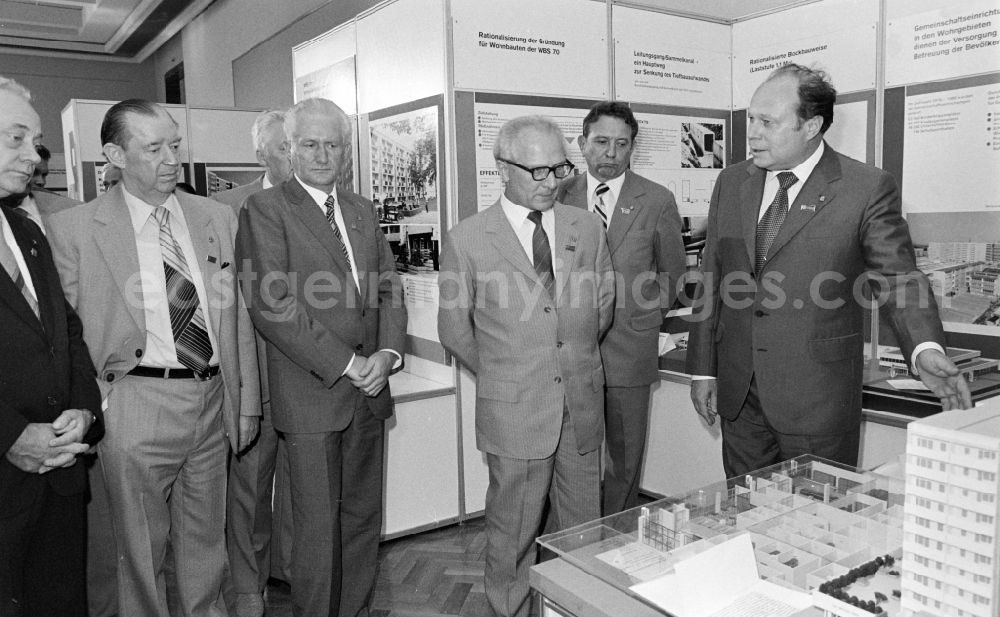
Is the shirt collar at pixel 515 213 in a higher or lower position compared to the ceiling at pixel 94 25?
lower

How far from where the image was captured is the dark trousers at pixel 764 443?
2283 mm

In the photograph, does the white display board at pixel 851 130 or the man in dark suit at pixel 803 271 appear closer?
the man in dark suit at pixel 803 271

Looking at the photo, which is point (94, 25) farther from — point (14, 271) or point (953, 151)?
point (953, 151)

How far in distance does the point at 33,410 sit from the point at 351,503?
1.03 metres

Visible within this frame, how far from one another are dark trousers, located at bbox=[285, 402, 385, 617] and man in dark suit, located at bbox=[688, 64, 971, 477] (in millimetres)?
1255

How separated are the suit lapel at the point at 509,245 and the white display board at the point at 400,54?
133cm

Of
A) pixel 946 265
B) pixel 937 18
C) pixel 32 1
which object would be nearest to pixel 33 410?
pixel 946 265

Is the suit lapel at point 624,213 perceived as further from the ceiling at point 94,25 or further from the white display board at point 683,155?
the ceiling at point 94,25

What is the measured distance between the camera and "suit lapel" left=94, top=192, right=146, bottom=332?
220 cm

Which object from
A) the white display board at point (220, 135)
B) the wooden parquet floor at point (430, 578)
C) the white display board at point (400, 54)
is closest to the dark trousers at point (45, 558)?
the wooden parquet floor at point (430, 578)

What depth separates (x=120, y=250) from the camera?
2.22 metres

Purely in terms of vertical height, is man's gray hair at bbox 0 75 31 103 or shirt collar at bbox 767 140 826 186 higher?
man's gray hair at bbox 0 75 31 103

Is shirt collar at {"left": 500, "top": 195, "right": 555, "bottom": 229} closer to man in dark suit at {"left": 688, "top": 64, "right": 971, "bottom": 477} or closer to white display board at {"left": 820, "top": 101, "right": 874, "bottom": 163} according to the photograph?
man in dark suit at {"left": 688, "top": 64, "right": 971, "bottom": 477}

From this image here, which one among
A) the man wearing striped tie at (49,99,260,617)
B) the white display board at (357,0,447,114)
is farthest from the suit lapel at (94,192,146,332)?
the white display board at (357,0,447,114)
